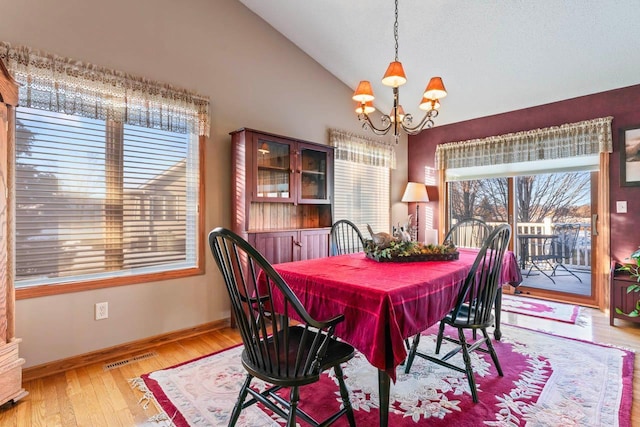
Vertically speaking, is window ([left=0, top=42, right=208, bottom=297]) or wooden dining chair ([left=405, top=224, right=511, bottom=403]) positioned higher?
window ([left=0, top=42, right=208, bottom=297])

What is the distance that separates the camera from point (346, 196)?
4391 millimetres

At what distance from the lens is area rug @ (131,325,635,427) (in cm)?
175

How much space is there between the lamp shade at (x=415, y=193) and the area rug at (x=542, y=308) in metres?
1.67

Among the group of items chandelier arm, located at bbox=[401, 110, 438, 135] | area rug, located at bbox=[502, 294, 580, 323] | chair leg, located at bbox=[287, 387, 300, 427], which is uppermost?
chandelier arm, located at bbox=[401, 110, 438, 135]

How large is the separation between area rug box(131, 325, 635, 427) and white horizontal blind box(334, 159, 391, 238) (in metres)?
2.25

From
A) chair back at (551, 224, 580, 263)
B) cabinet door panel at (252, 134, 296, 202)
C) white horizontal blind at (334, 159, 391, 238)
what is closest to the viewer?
cabinet door panel at (252, 134, 296, 202)

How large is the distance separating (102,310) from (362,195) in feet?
10.6

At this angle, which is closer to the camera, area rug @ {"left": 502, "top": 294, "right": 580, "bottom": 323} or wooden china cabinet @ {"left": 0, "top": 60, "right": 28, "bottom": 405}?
wooden china cabinet @ {"left": 0, "top": 60, "right": 28, "bottom": 405}

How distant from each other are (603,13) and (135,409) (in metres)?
4.36

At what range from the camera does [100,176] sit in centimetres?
255

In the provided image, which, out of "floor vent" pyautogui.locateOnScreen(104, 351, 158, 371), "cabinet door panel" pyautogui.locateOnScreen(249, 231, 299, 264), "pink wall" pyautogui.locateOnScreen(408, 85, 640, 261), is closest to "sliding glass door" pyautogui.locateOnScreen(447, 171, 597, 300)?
"pink wall" pyautogui.locateOnScreen(408, 85, 640, 261)

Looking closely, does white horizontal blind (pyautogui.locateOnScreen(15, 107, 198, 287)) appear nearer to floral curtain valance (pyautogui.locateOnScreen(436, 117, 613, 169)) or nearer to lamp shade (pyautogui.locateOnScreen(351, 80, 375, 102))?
lamp shade (pyautogui.locateOnScreen(351, 80, 375, 102))

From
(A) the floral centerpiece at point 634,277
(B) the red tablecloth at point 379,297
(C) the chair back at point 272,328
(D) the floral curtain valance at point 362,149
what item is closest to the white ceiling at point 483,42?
(D) the floral curtain valance at point 362,149

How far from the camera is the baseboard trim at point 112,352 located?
88.0 inches
